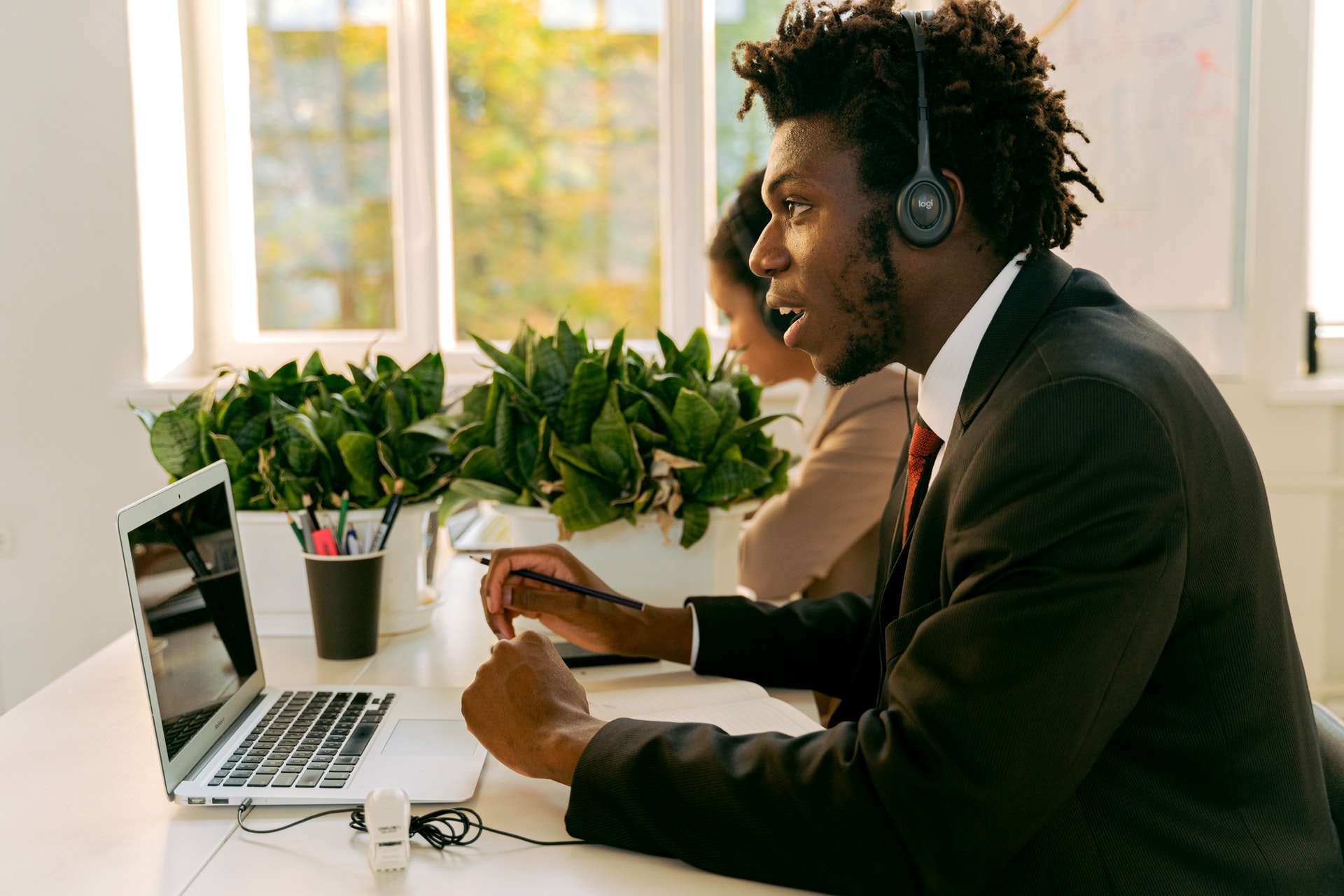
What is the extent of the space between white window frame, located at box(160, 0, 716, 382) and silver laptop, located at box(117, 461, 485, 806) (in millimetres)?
1734

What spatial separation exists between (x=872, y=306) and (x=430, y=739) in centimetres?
60

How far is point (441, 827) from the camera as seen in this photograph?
88 cm

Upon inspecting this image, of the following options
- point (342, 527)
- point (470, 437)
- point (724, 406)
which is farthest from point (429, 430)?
point (724, 406)

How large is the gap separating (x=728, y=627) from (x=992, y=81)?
66 centimetres

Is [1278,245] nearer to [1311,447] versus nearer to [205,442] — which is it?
[1311,447]

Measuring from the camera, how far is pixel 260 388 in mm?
1425

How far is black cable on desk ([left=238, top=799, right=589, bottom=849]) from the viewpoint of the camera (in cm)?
85

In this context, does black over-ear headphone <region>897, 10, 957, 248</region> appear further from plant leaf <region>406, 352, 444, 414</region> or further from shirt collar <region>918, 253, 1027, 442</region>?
plant leaf <region>406, 352, 444, 414</region>

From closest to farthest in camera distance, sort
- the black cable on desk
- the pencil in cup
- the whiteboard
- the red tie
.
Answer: the black cable on desk
the red tie
the pencil in cup
the whiteboard

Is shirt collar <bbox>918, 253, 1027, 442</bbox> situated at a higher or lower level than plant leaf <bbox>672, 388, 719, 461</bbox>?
higher

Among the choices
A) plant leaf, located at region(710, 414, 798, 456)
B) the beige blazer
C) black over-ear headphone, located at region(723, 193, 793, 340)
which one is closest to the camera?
plant leaf, located at region(710, 414, 798, 456)

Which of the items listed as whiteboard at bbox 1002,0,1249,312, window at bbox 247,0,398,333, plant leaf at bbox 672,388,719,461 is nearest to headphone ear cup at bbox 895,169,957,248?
plant leaf at bbox 672,388,719,461

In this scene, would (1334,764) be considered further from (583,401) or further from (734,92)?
(734,92)

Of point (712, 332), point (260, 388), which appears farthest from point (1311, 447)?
point (260, 388)
